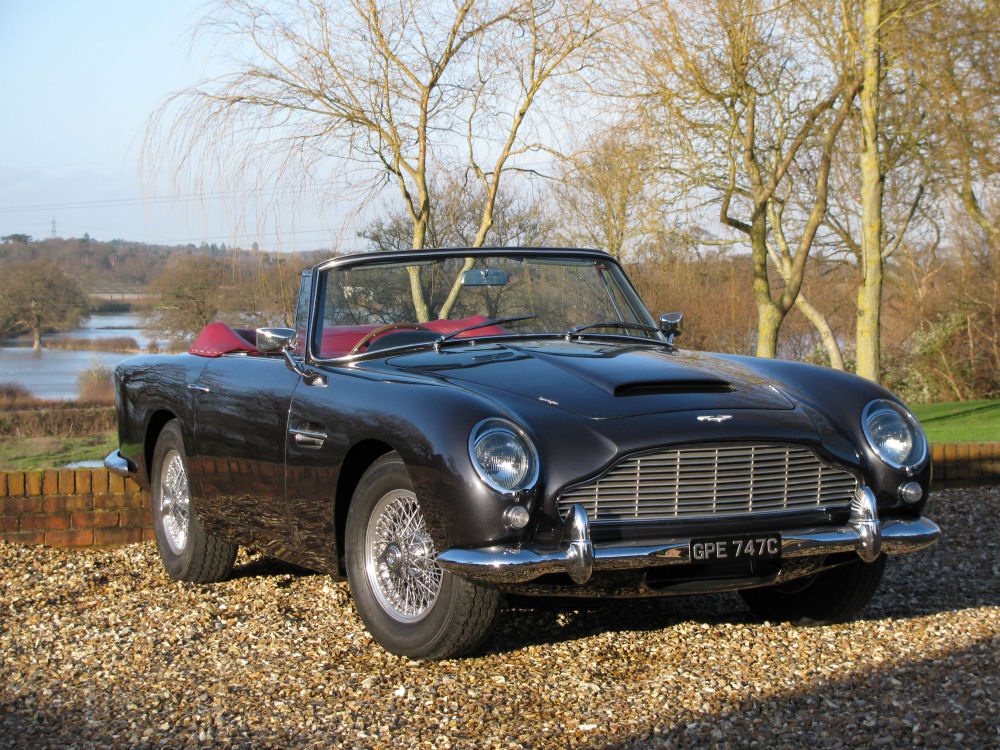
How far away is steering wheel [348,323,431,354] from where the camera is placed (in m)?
4.73

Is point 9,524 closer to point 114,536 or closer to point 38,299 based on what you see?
point 114,536

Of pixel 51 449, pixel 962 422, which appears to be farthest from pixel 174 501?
pixel 51 449

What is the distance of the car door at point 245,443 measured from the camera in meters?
4.56

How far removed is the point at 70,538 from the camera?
619 centimetres

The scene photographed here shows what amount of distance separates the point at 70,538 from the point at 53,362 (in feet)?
92.4

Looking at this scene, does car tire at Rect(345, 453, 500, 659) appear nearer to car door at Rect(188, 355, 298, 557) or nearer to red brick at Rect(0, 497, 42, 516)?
car door at Rect(188, 355, 298, 557)

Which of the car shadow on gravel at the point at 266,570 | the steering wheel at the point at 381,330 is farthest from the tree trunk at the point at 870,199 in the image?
the steering wheel at the point at 381,330

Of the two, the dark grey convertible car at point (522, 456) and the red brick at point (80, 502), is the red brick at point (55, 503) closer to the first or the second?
the red brick at point (80, 502)

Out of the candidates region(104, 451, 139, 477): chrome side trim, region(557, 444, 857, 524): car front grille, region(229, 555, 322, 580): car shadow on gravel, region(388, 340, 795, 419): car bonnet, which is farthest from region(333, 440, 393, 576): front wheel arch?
region(104, 451, 139, 477): chrome side trim

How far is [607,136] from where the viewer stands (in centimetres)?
1263

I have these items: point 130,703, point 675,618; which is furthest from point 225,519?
point 675,618

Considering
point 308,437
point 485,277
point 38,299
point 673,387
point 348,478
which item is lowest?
point 348,478

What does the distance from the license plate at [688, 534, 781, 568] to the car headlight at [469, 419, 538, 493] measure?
1.84 feet

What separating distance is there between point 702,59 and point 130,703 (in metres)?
9.83
